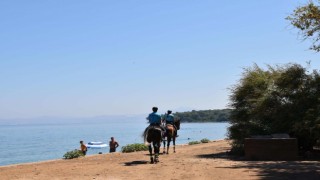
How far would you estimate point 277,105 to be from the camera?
23719 millimetres

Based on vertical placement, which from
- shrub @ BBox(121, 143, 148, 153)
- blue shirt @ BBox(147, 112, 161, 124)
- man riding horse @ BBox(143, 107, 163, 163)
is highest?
blue shirt @ BBox(147, 112, 161, 124)

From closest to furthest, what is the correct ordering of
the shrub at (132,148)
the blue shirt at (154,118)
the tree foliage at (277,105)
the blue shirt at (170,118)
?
the blue shirt at (154,118), the tree foliage at (277,105), the blue shirt at (170,118), the shrub at (132,148)

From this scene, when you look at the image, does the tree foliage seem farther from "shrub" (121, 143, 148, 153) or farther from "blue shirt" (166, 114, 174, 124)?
"shrub" (121, 143, 148, 153)

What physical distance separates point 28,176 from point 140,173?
3.88 meters

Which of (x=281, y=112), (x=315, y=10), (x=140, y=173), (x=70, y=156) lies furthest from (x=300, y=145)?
(x=70, y=156)

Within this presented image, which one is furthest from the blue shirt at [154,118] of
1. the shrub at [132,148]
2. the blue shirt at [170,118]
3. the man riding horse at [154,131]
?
the shrub at [132,148]

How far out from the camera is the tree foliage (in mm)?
21969

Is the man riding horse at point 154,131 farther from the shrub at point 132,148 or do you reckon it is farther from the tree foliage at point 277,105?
the shrub at point 132,148

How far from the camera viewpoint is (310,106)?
72.7 feet

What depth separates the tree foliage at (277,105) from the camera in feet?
72.1

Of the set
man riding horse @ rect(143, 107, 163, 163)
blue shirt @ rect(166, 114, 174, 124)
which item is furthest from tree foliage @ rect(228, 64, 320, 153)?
man riding horse @ rect(143, 107, 163, 163)

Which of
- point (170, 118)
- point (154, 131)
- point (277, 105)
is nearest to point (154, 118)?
point (154, 131)

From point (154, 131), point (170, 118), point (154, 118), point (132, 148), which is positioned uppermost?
point (170, 118)

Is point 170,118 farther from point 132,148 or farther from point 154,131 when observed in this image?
point 154,131
